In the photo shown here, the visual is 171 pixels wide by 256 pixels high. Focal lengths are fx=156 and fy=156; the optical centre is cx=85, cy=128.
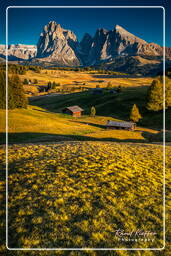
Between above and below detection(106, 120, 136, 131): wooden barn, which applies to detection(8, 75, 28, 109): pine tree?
above

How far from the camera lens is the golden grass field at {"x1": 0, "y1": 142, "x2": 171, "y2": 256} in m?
8.48

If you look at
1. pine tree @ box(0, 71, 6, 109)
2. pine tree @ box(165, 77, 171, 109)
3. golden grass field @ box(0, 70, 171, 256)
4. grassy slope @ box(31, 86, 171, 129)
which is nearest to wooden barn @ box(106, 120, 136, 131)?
grassy slope @ box(31, 86, 171, 129)

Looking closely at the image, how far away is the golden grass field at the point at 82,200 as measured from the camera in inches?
334

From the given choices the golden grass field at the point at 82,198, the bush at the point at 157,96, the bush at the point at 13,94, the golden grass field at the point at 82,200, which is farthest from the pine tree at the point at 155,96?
the golden grass field at the point at 82,200

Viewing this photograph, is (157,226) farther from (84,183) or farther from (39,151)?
(39,151)

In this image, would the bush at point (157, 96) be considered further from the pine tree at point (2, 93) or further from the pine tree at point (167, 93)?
the pine tree at point (2, 93)

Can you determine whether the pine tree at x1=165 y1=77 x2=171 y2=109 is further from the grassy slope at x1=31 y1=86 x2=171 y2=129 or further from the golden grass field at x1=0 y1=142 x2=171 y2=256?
the golden grass field at x1=0 y1=142 x2=171 y2=256

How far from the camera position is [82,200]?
11305 mm

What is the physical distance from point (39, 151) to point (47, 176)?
23.8 ft

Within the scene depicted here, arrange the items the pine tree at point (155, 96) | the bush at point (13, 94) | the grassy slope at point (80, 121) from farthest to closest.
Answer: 1. the pine tree at point (155, 96)
2. the bush at point (13, 94)
3. the grassy slope at point (80, 121)

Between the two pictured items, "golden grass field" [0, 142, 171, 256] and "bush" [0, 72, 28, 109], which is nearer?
"golden grass field" [0, 142, 171, 256]

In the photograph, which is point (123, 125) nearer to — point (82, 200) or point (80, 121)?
point (80, 121)

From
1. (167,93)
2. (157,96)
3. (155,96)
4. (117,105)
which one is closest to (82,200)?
(155,96)

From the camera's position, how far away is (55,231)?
870cm
